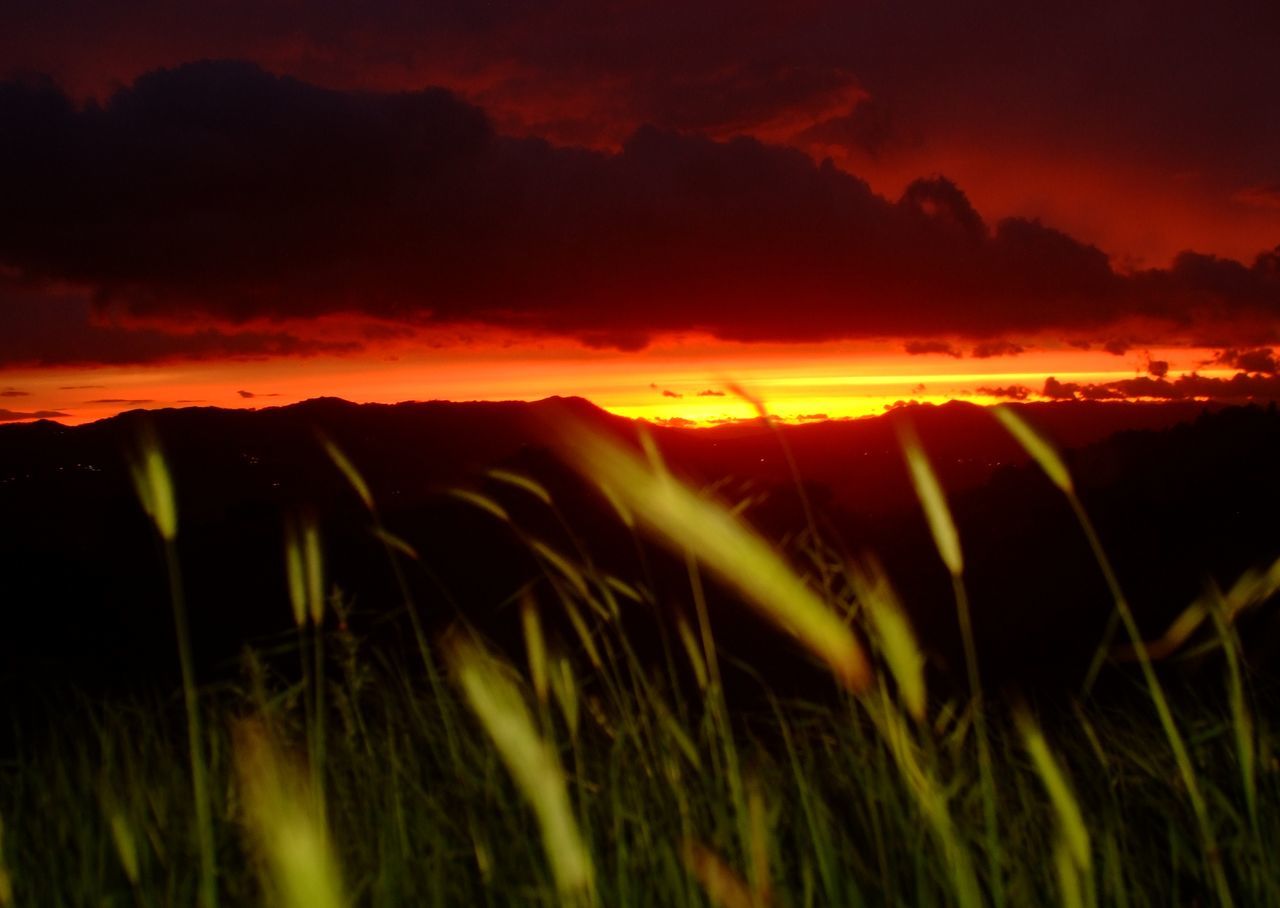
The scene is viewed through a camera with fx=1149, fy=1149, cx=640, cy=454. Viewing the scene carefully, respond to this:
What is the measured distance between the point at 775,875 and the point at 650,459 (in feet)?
3.18

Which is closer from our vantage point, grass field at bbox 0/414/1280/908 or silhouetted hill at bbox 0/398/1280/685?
grass field at bbox 0/414/1280/908

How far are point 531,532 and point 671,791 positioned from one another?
11.7 m

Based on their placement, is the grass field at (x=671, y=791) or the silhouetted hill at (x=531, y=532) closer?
the grass field at (x=671, y=791)

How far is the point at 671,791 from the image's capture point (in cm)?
276

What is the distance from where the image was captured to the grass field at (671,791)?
2248 millimetres

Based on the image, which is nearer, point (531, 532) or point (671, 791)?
point (671, 791)

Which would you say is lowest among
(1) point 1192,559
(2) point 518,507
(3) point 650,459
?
(1) point 1192,559

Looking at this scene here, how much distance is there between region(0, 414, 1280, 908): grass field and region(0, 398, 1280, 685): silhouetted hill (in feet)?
21.0

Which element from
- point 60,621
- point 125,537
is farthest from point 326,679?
point 125,537

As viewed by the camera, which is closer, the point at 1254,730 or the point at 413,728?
the point at 1254,730

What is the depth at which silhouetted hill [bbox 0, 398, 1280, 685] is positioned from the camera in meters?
12.0

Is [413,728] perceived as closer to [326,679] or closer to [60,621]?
[326,679]

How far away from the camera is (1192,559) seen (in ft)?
46.7

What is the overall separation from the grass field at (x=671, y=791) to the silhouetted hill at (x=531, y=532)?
6.41 metres
